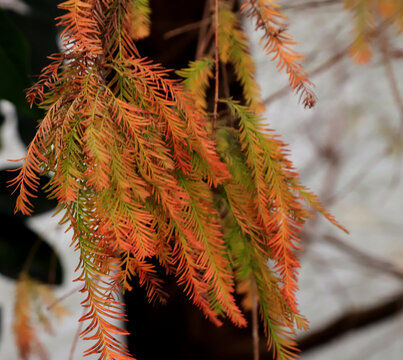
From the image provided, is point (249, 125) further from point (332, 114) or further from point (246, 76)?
point (332, 114)

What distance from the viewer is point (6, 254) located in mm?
572

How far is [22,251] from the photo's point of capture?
578mm

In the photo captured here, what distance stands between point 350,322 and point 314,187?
0.74 metres

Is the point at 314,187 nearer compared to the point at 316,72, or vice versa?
the point at 316,72

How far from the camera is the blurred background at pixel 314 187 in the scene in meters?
0.51

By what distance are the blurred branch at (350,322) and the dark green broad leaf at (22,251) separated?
0.49 m

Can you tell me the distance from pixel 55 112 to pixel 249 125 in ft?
0.31

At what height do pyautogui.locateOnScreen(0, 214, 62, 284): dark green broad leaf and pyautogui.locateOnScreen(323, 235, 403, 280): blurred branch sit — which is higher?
pyautogui.locateOnScreen(323, 235, 403, 280): blurred branch

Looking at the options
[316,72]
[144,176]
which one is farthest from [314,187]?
[144,176]

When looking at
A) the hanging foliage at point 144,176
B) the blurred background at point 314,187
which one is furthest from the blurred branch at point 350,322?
the hanging foliage at point 144,176

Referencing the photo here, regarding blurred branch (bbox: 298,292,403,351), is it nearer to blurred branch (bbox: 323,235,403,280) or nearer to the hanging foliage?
blurred branch (bbox: 323,235,403,280)

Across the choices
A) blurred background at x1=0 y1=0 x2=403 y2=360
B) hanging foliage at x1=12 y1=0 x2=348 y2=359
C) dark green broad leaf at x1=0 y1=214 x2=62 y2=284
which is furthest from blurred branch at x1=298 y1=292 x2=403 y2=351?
hanging foliage at x1=12 y1=0 x2=348 y2=359

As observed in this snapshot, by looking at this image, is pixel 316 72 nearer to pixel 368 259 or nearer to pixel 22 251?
pixel 22 251

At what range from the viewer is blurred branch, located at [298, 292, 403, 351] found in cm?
84
